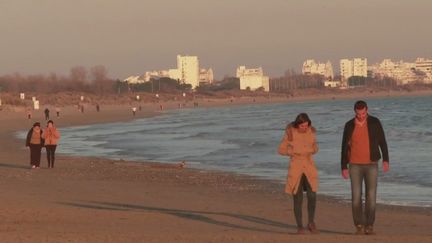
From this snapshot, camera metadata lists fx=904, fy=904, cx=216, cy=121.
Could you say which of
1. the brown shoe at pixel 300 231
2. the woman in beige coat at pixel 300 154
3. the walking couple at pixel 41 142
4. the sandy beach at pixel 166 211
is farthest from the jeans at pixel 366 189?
the walking couple at pixel 41 142

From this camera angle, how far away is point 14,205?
12828 millimetres

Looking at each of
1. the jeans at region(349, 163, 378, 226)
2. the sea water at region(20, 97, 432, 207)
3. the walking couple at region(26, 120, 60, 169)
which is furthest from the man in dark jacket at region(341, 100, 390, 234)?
the walking couple at region(26, 120, 60, 169)

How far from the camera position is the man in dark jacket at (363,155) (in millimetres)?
9891

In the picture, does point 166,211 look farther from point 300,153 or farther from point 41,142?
point 41,142

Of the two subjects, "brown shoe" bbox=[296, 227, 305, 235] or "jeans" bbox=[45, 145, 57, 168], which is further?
"jeans" bbox=[45, 145, 57, 168]

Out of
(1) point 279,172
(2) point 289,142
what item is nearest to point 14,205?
(2) point 289,142

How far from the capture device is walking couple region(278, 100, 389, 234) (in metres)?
9.90

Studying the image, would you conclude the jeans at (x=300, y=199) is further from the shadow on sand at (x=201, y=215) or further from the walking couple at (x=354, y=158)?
the shadow on sand at (x=201, y=215)

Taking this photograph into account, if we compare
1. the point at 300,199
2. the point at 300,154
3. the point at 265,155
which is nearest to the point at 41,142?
the point at 265,155

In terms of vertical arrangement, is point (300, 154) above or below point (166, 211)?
above

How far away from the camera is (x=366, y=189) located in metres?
9.99

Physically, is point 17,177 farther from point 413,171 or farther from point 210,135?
point 210,135

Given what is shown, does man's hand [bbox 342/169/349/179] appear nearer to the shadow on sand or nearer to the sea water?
the shadow on sand

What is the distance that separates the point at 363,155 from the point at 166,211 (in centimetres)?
400
